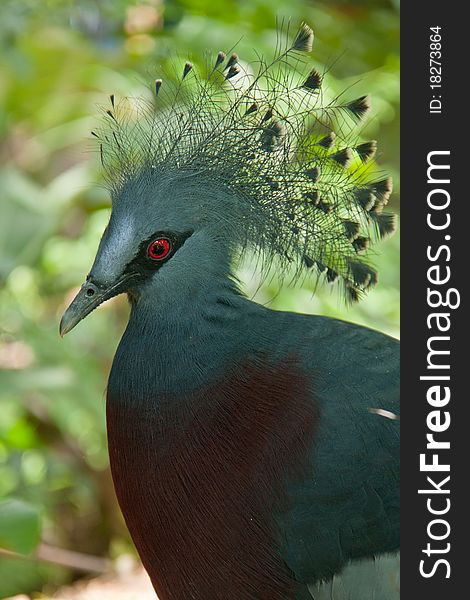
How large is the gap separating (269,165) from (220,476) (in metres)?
0.64

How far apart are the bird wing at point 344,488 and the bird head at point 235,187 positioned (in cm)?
32

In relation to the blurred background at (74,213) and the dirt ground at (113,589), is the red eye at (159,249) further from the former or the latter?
the dirt ground at (113,589)

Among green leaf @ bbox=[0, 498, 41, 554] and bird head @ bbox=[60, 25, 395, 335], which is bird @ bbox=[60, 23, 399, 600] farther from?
green leaf @ bbox=[0, 498, 41, 554]

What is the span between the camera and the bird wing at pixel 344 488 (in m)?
1.68

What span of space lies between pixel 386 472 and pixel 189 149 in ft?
2.48

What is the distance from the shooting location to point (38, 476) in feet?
10.6

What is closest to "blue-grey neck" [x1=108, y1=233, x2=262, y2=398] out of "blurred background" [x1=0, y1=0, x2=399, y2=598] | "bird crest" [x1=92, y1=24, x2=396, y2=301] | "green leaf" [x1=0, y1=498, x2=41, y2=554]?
"bird crest" [x1=92, y1=24, x2=396, y2=301]

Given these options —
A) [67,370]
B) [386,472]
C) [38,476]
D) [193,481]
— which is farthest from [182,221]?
[38,476]

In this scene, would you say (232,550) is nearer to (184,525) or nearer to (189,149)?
(184,525)

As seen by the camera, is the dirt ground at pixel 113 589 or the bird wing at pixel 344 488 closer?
the bird wing at pixel 344 488

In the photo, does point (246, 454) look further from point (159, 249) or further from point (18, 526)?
point (18, 526)

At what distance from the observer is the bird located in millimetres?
1685

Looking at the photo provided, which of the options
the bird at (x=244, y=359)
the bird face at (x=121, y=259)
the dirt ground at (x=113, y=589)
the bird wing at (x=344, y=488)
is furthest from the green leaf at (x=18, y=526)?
the dirt ground at (x=113, y=589)

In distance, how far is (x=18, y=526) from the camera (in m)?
2.05
